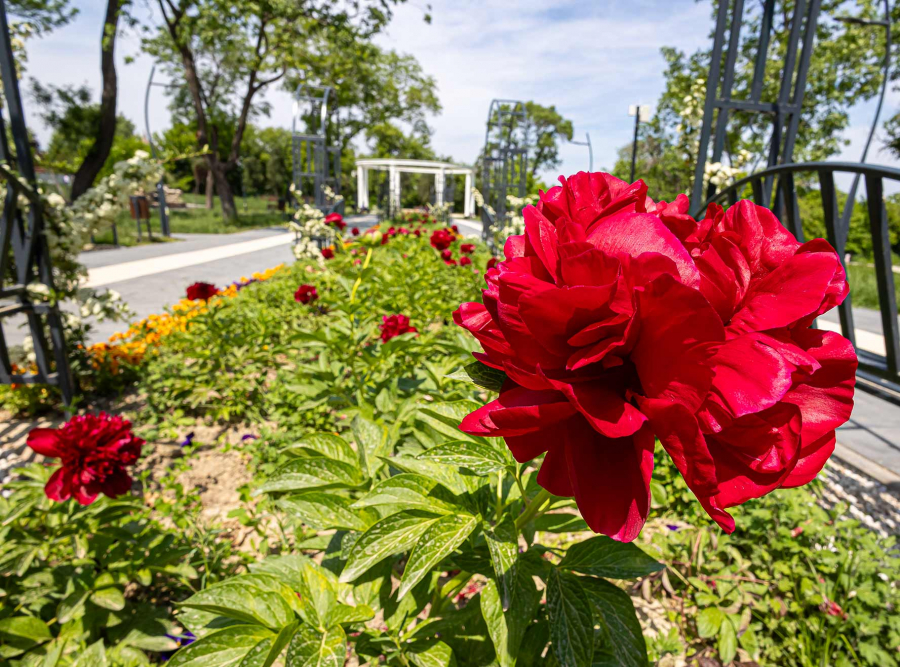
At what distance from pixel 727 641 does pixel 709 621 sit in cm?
8

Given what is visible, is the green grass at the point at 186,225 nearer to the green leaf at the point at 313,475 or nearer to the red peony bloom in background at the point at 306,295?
the red peony bloom in background at the point at 306,295

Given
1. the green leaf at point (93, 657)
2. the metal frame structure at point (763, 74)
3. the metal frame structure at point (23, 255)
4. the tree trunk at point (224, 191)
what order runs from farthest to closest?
the tree trunk at point (224, 191), the metal frame structure at point (763, 74), the metal frame structure at point (23, 255), the green leaf at point (93, 657)

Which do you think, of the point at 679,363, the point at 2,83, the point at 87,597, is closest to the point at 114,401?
the point at 2,83

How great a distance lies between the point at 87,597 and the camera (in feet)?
4.64

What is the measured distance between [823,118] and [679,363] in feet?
50.6

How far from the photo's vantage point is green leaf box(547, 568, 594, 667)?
0.67m

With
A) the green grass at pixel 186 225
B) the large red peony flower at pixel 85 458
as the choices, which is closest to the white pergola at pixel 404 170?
the green grass at pixel 186 225

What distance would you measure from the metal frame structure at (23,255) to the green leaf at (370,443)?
2.79m

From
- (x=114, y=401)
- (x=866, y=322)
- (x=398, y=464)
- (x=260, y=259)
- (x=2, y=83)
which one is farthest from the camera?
(x=260, y=259)

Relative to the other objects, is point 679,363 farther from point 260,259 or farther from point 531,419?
point 260,259

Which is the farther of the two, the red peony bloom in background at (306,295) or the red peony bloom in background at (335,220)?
the red peony bloom in background at (335,220)

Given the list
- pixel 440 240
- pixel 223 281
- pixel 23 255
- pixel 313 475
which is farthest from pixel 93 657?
pixel 223 281

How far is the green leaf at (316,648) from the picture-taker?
77 cm

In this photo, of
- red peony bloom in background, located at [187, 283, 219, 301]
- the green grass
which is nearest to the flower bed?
red peony bloom in background, located at [187, 283, 219, 301]
